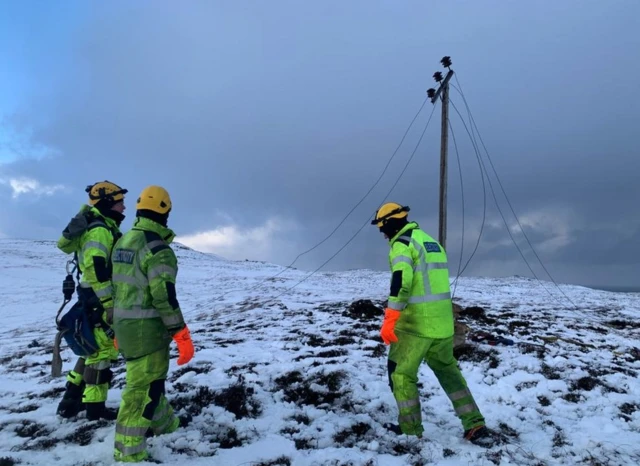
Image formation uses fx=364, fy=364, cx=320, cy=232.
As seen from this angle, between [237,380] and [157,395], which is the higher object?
[157,395]

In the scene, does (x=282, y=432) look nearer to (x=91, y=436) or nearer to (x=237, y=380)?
(x=237, y=380)

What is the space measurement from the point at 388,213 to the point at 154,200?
9.45 ft

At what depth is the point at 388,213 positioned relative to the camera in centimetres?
486

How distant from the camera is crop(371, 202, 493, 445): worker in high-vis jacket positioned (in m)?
4.42

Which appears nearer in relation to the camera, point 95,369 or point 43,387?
point 95,369

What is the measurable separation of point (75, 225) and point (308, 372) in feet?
14.5

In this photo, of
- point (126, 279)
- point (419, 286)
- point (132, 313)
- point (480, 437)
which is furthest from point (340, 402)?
point (126, 279)

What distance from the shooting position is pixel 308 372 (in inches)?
263

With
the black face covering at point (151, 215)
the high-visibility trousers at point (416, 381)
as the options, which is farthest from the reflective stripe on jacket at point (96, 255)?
the high-visibility trousers at point (416, 381)

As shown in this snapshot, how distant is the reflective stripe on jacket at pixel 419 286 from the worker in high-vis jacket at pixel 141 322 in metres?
2.53

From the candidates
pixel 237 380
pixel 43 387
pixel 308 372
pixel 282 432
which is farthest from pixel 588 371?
pixel 43 387

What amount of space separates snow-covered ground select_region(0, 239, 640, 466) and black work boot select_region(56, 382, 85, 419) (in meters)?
0.18

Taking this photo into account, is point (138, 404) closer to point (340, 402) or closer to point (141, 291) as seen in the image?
point (141, 291)

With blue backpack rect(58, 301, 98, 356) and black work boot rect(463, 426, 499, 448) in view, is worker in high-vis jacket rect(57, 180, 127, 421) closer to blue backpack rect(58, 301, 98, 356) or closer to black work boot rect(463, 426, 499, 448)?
blue backpack rect(58, 301, 98, 356)
